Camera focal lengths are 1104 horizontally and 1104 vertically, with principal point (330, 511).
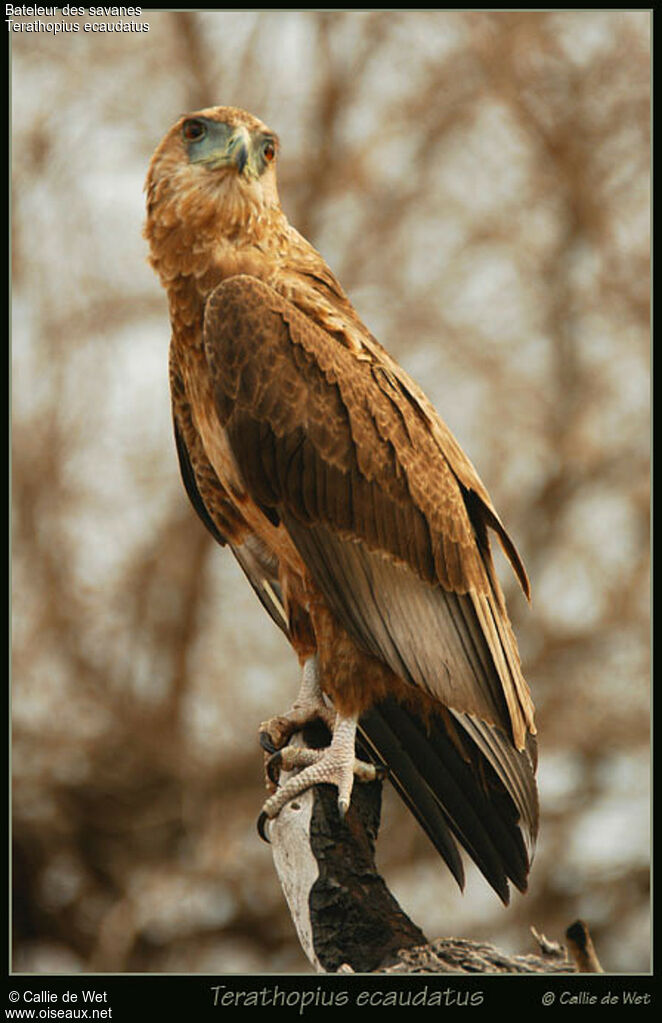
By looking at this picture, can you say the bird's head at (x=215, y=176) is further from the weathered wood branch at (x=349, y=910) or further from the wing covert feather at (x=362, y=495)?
→ the weathered wood branch at (x=349, y=910)

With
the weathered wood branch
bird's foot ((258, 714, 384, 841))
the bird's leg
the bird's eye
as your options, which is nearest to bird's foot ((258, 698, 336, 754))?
the bird's leg

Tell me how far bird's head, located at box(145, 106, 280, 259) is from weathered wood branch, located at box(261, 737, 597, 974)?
1.54 meters

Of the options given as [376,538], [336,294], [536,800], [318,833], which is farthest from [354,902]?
[336,294]

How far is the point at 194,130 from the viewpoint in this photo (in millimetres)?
3049

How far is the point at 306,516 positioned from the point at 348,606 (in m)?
0.26

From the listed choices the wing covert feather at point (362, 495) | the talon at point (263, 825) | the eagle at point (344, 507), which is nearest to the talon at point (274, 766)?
the eagle at point (344, 507)

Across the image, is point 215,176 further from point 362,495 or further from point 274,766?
point 274,766

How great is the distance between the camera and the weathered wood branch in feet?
8.55

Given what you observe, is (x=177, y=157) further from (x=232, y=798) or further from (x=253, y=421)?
(x=232, y=798)

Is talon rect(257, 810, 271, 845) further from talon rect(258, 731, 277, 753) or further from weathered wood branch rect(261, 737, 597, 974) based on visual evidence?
talon rect(258, 731, 277, 753)

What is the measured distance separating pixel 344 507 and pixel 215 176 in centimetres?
96

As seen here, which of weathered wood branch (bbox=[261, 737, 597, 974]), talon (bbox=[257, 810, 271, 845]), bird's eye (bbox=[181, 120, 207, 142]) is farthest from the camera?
bird's eye (bbox=[181, 120, 207, 142])

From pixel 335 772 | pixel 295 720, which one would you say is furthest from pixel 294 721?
pixel 335 772

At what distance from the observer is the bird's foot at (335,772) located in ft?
9.20
